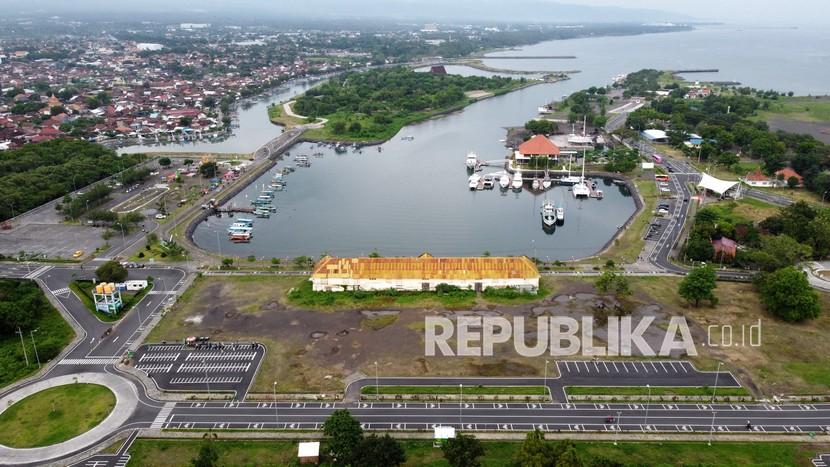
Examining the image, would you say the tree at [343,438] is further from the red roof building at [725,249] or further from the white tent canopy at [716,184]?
the white tent canopy at [716,184]

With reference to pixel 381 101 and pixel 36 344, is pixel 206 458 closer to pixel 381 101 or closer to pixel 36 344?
pixel 36 344

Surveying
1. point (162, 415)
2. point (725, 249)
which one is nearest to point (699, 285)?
point (725, 249)

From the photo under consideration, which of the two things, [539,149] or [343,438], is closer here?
[343,438]

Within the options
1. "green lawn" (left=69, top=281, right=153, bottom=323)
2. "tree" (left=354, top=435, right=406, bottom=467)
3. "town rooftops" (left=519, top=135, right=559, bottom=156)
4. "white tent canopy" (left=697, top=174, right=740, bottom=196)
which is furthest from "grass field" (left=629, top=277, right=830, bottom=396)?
"town rooftops" (left=519, top=135, right=559, bottom=156)

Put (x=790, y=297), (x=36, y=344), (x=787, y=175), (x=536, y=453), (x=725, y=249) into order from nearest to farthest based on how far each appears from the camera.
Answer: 1. (x=536, y=453)
2. (x=36, y=344)
3. (x=790, y=297)
4. (x=725, y=249)
5. (x=787, y=175)

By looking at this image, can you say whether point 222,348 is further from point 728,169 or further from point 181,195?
point 728,169

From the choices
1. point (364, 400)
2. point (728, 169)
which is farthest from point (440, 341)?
point (728, 169)
